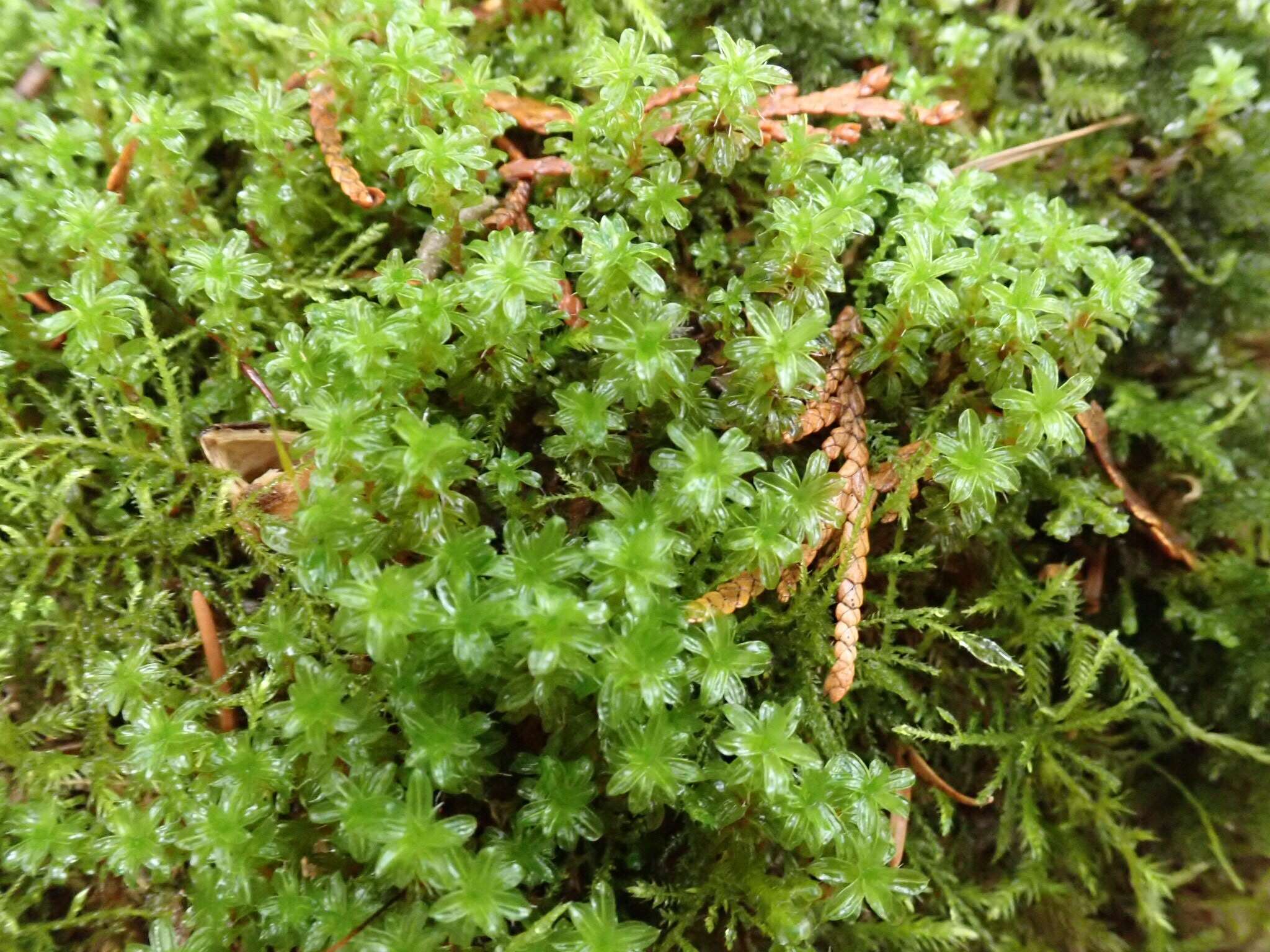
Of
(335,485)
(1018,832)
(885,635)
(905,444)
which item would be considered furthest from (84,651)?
(1018,832)

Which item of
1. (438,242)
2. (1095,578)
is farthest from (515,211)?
(1095,578)

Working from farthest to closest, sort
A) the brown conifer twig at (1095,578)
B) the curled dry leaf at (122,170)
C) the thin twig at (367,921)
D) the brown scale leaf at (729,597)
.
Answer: the brown conifer twig at (1095,578), the curled dry leaf at (122,170), the brown scale leaf at (729,597), the thin twig at (367,921)

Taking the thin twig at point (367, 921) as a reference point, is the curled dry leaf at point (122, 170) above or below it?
above

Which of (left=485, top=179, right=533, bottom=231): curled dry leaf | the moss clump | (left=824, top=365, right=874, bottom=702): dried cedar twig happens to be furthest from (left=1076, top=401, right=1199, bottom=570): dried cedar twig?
(left=485, top=179, right=533, bottom=231): curled dry leaf

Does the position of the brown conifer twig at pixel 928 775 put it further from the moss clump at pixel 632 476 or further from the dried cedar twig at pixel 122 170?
the dried cedar twig at pixel 122 170

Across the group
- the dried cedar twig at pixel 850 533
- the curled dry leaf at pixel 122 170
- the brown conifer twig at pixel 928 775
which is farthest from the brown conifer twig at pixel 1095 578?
the curled dry leaf at pixel 122 170

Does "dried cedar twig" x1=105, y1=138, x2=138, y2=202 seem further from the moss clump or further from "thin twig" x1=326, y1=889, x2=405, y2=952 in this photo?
"thin twig" x1=326, y1=889, x2=405, y2=952

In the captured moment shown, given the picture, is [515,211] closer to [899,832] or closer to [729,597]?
[729,597]
